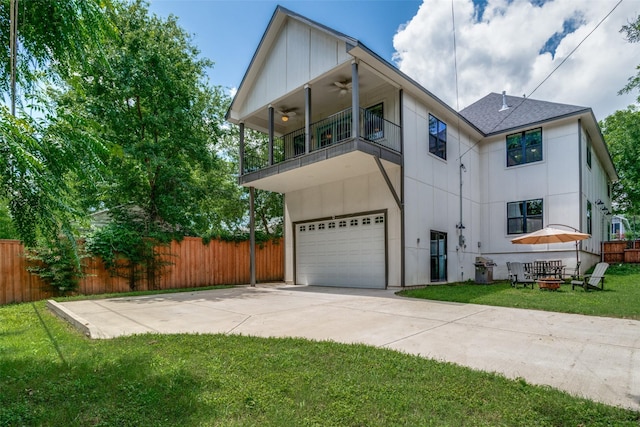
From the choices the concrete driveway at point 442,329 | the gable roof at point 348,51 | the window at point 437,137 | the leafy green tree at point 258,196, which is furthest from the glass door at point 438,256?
the leafy green tree at point 258,196

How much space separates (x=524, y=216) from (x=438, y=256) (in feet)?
15.6

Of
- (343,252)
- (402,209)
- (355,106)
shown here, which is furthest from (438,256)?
(355,106)

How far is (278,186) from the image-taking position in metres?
13.4

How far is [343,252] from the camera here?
12.3 metres

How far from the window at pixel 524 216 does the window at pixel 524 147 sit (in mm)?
1744

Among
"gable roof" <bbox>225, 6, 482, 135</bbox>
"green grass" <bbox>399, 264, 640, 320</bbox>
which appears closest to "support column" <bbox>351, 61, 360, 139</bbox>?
"gable roof" <bbox>225, 6, 482, 135</bbox>

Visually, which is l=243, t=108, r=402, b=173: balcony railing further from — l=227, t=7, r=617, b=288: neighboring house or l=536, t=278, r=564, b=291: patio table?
l=536, t=278, r=564, b=291: patio table

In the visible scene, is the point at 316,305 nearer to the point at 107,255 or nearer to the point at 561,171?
the point at 107,255

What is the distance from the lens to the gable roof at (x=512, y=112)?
1322 centimetres

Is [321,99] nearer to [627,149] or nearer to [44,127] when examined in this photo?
[44,127]

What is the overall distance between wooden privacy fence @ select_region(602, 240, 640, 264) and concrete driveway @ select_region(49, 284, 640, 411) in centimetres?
1359

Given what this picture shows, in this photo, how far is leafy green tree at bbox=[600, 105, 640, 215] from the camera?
1972 centimetres

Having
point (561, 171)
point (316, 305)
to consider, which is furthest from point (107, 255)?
point (561, 171)

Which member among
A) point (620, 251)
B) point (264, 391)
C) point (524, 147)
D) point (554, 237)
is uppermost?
point (524, 147)
